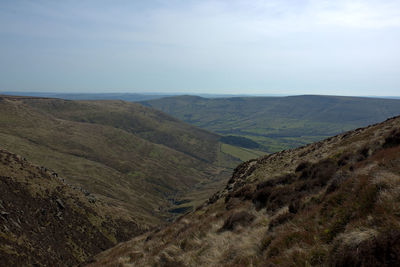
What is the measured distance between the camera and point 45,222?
152 ft

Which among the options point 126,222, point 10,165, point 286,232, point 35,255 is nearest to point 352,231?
point 286,232

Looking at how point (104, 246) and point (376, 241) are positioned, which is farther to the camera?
point (104, 246)

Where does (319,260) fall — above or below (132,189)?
above

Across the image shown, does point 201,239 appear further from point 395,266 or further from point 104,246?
point 104,246

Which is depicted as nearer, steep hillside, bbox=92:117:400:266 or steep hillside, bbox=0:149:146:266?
steep hillside, bbox=92:117:400:266

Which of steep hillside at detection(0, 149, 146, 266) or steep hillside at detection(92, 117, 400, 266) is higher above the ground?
steep hillside at detection(92, 117, 400, 266)

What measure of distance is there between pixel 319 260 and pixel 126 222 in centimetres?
7858

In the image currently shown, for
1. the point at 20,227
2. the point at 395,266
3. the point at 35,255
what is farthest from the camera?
the point at 20,227

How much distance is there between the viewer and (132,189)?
159875 mm

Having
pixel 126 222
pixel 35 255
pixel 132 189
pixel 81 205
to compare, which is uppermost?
pixel 35 255

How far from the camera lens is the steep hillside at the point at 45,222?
1320 inches

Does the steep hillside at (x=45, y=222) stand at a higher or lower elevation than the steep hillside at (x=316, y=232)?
lower

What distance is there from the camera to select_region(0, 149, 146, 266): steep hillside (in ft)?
110

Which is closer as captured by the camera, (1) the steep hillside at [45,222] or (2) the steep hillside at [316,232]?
(2) the steep hillside at [316,232]
